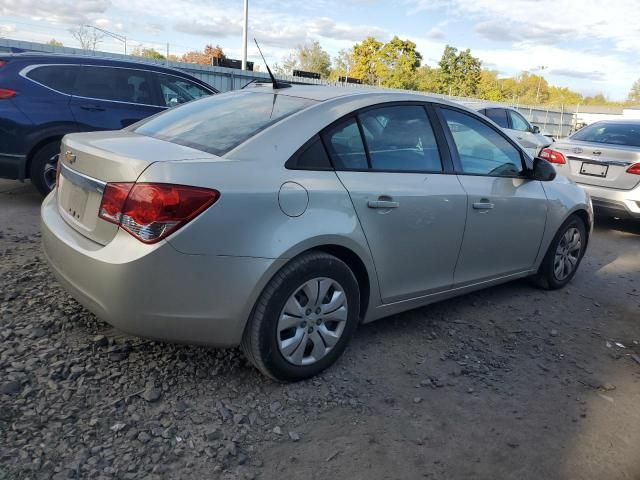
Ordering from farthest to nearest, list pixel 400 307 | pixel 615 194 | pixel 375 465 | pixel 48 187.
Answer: pixel 615 194
pixel 48 187
pixel 400 307
pixel 375 465

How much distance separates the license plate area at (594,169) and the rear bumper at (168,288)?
241 inches

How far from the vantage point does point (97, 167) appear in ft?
9.14

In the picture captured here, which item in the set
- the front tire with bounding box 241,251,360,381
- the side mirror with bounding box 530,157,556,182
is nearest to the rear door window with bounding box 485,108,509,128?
the side mirror with bounding box 530,157,556,182

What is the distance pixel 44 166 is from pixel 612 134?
7.51 meters

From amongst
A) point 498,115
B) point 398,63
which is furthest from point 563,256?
point 398,63

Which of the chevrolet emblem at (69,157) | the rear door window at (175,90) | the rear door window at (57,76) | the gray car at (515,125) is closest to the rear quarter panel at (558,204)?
the chevrolet emblem at (69,157)

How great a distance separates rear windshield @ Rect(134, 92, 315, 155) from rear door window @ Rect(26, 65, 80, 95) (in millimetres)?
3184

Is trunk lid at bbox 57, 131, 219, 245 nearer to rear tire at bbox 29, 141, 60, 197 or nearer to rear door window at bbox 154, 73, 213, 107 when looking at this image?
rear tire at bbox 29, 141, 60, 197

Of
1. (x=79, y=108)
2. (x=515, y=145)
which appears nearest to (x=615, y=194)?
(x=515, y=145)

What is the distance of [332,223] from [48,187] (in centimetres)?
451

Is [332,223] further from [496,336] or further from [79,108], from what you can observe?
[79,108]

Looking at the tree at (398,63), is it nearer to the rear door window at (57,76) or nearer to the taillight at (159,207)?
the rear door window at (57,76)

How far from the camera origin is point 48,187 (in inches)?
243

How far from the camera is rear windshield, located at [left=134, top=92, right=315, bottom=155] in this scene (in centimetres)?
301
